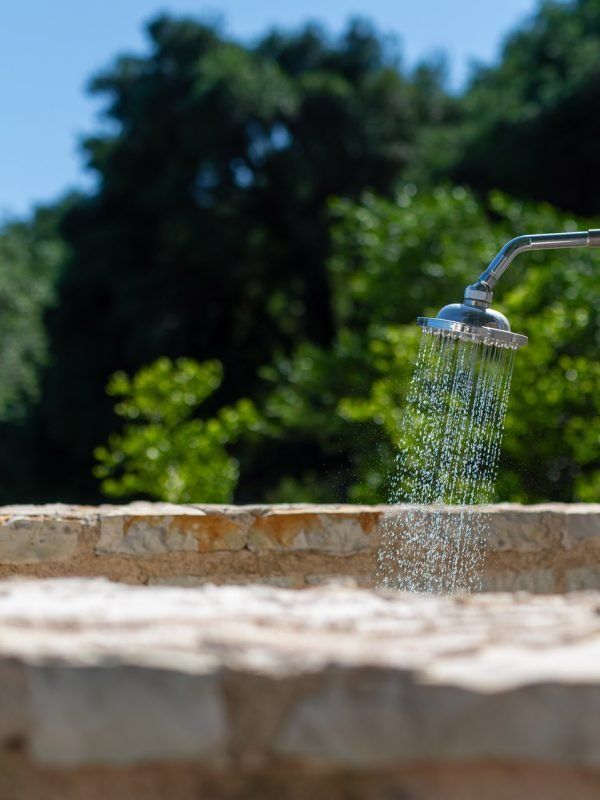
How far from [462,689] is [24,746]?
0.40 meters

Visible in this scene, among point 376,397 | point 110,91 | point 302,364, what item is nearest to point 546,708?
point 376,397

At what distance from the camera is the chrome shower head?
2514mm

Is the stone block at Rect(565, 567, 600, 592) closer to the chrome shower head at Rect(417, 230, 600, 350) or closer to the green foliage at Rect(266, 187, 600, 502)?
the chrome shower head at Rect(417, 230, 600, 350)

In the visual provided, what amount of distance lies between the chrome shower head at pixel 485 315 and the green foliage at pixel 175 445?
435 cm

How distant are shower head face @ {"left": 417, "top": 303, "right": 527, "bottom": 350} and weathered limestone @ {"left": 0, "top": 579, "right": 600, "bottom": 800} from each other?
5.17 ft

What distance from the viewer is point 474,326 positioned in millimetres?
2518

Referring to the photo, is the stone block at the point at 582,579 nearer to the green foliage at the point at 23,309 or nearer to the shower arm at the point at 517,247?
the shower arm at the point at 517,247

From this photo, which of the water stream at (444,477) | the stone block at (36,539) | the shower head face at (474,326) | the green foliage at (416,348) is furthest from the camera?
the green foliage at (416,348)

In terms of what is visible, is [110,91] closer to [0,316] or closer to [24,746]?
[0,316]

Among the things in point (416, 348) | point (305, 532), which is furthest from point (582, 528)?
point (416, 348)

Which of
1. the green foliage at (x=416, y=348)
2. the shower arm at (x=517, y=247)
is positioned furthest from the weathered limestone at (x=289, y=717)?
the green foliage at (x=416, y=348)

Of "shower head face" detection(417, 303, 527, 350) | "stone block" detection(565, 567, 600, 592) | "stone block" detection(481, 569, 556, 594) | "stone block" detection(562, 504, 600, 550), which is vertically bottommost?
"stone block" detection(481, 569, 556, 594)

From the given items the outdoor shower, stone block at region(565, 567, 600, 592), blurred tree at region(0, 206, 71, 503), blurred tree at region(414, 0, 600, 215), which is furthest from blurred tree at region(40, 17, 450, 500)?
stone block at region(565, 567, 600, 592)

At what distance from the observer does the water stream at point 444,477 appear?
10.0 ft
